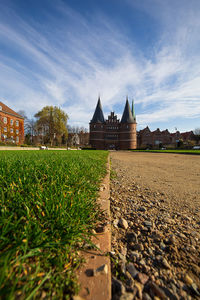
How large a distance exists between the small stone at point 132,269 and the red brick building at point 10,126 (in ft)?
125

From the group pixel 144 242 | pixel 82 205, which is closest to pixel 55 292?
pixel 82 205

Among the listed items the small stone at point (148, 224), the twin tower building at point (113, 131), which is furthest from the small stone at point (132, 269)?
the twin tower building at point (113, 131)

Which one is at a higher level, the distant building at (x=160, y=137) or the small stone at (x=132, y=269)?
the distant building at (x=160, y=137)

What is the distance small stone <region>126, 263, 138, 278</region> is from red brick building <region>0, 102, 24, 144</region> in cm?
3810

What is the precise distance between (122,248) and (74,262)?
1.60ft

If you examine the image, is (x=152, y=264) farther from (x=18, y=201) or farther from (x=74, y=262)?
(x=18, y=201)

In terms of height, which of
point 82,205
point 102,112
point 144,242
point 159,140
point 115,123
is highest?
point 102,112

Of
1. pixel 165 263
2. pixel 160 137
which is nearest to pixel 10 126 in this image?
pixel 165 263

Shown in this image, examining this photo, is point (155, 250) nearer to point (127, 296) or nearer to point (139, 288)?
point (139, 288)

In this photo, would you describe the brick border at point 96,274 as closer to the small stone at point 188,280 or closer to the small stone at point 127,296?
the small stone at point 127,296

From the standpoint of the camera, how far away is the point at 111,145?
52312mm

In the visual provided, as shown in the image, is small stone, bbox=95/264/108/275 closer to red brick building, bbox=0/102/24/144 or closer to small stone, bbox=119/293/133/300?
small stone, bbox=119/293/133/300

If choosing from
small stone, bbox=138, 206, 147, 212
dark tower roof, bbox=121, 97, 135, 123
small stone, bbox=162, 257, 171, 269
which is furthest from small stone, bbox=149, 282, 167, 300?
dark tower roof, bbox=121, 97, 135, 123

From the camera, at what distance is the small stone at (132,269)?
87 cm
